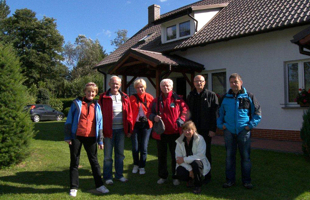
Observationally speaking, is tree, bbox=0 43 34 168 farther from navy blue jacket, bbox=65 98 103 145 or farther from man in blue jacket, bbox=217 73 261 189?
man in blue jacket, bbox=217 73 261 189

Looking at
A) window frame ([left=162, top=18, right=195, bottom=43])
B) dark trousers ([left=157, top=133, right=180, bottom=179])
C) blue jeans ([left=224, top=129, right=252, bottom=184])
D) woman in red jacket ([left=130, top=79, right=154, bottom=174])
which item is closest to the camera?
blue jeans ([left=224, top=129, right=252, bottom=184])

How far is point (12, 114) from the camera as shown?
555cm

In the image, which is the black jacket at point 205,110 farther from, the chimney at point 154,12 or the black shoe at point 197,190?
the chimney at point 154,12

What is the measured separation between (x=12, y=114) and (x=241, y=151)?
4797 millimetres

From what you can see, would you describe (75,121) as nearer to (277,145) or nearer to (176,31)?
(277,145)

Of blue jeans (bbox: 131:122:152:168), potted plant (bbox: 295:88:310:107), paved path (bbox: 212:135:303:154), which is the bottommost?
paved path (bbox: 212:135:303:154)

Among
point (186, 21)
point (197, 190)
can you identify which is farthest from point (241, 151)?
point (186, 21)

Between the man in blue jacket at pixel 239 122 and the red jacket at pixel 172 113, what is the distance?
680 millimetres

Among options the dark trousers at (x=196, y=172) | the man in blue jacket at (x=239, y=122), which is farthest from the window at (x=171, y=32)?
the dark trousers at (x=196, y=172)

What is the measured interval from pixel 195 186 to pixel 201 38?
25.4 feet

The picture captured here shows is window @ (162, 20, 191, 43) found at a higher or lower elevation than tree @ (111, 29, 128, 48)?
lower

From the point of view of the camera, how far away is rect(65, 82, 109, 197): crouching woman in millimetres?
3969

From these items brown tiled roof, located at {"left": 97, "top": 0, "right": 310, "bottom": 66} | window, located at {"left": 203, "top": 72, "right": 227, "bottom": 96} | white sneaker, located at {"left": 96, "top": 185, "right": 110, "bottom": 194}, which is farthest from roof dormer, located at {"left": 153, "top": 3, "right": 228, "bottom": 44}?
white sneaker, located at {"left": 96, "top": 185, "right": 110, "bottom": 194}

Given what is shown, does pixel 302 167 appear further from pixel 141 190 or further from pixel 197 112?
pixel 141 190
